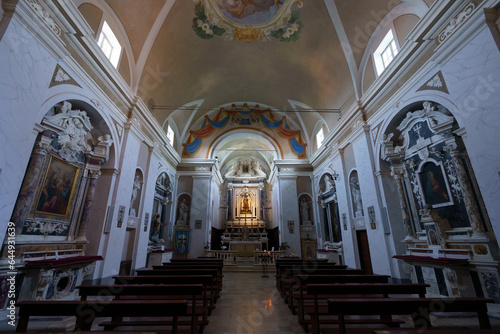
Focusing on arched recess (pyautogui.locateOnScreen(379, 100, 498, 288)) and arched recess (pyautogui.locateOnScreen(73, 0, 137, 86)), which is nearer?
arched recess (pyautogui.locateOnScreen(379, 100, 498, 288))

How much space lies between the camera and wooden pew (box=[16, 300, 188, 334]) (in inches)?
87.2

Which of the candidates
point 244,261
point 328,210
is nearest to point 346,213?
point 328,210

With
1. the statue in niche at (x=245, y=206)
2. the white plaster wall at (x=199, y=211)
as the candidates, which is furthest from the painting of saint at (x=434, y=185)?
the statue in niche at (x=245, y=206)

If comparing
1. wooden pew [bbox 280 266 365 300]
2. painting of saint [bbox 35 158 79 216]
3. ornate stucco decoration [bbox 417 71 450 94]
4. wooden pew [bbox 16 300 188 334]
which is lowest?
wooden pew [bbox 280 266 365 300]

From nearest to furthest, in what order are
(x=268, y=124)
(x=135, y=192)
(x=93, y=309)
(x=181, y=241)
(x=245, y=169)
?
(x=93, y=309)
(x=135, y=192)
(x=268, y=124)
(x=181, y=241)
(x=245, y=169)

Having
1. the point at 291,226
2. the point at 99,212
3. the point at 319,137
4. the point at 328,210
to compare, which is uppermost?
the point at 319,137

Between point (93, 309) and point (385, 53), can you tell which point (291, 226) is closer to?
point (385, 53)

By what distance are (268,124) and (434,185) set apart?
295 inches

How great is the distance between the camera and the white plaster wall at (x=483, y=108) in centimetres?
370

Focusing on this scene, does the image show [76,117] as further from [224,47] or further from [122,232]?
[224,47]

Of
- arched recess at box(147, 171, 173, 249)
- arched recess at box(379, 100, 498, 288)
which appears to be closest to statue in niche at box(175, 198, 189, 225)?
arched recess at box(147, 171, 173, 249)

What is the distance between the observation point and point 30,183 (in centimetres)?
443

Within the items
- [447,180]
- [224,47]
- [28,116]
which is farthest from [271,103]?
[28,116]

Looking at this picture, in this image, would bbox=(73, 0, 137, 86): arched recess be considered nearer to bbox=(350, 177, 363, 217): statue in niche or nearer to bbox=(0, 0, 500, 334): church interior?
bbox=(0, 0, 500, 334): church interior
